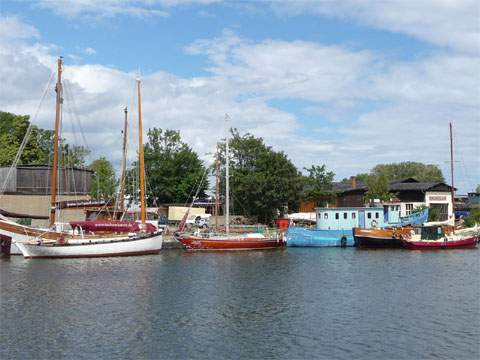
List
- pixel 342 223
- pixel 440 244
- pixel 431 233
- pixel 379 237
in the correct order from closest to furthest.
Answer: pixel 379 237, pixel 440 244, pixel 431 233, pixel 342 223

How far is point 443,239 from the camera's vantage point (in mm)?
64625

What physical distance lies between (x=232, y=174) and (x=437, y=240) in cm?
3161

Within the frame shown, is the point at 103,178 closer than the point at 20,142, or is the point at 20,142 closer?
the point at 20,142

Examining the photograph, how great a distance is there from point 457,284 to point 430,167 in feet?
453

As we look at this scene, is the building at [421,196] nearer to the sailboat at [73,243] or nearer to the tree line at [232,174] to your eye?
the tree line at [232,174]

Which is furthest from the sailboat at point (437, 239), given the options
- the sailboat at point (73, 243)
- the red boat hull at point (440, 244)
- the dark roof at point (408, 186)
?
the sailboat at point (73, 243)

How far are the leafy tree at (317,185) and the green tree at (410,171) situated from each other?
2816 inches

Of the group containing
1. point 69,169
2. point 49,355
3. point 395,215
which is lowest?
point 49,355

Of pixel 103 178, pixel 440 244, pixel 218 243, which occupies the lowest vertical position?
pixel 440 244

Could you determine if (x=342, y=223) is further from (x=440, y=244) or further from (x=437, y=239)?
(x=440, y=244)

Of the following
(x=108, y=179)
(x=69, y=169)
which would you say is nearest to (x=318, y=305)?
(x=69, y=169)

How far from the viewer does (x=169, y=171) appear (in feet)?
317

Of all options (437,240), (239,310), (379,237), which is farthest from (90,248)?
(437,240)

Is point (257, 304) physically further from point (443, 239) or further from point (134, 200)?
point (134, 200)
